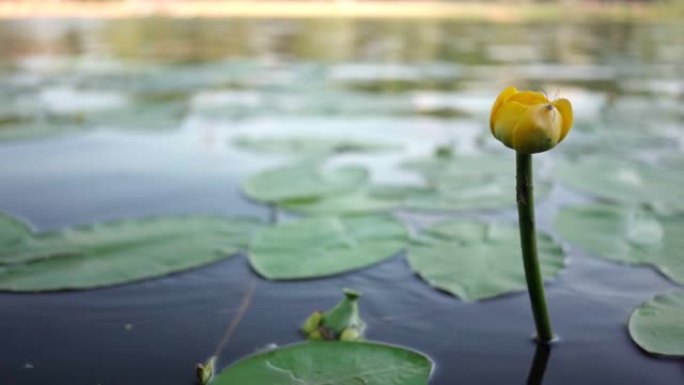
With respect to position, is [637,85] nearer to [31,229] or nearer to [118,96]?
[118,96]

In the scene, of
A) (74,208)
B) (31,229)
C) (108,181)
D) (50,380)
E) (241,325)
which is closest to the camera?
(50,380)

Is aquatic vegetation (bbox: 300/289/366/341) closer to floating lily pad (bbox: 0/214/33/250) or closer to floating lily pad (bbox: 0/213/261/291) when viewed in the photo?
floating lily pad (bbox: 0/213/261/291)

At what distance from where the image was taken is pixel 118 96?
3.40m

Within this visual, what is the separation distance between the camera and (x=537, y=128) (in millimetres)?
671

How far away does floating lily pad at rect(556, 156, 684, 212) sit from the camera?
1.59 meters

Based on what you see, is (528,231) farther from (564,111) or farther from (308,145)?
(308,145)

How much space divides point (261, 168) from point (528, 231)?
140cm

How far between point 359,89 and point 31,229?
260 cm

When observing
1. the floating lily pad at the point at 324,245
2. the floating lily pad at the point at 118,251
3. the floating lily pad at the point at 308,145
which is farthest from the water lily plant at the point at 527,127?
the floating lily pad at the point at 308,145

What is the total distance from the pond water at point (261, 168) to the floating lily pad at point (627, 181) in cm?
7

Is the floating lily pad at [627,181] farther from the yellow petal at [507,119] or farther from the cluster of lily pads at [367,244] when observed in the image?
the yellow petal at [507,119]

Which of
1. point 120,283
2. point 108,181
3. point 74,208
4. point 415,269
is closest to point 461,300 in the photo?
point 415,269

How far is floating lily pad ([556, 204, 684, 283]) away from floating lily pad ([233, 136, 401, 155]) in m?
0.92

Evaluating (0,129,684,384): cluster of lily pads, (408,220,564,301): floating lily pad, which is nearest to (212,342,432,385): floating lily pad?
(0,129,684,384): cluster of lily pads
